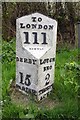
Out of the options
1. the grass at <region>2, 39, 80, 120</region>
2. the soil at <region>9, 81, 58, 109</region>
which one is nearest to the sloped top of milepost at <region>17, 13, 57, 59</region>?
the grass at <region>2, 39, 80, 120</region>

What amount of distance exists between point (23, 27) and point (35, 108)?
87cm

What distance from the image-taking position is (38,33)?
369 centimetres

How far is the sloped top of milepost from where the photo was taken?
3.68 m

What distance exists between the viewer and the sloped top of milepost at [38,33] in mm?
3680

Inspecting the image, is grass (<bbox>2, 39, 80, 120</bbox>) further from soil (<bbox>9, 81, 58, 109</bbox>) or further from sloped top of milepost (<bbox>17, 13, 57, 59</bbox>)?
sloped top of milepost (<bbox>17, 13, 57, 59</bbox>)

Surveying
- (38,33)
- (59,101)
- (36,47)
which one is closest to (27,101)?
(59,101)

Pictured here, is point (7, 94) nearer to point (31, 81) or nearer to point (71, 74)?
point (31, 81)

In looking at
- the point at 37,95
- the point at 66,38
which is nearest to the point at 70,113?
the point at 37,95

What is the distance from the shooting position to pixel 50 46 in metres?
3.69

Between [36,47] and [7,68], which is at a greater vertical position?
[36,47]

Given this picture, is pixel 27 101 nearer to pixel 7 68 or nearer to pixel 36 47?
pixel 36 47

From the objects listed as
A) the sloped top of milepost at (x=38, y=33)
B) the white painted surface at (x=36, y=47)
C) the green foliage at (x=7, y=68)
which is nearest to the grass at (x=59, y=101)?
the green foliage at (x=7, y=68)

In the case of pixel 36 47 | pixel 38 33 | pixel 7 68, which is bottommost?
pixel 7 68

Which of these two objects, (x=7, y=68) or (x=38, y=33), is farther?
(x=7, y=68)
